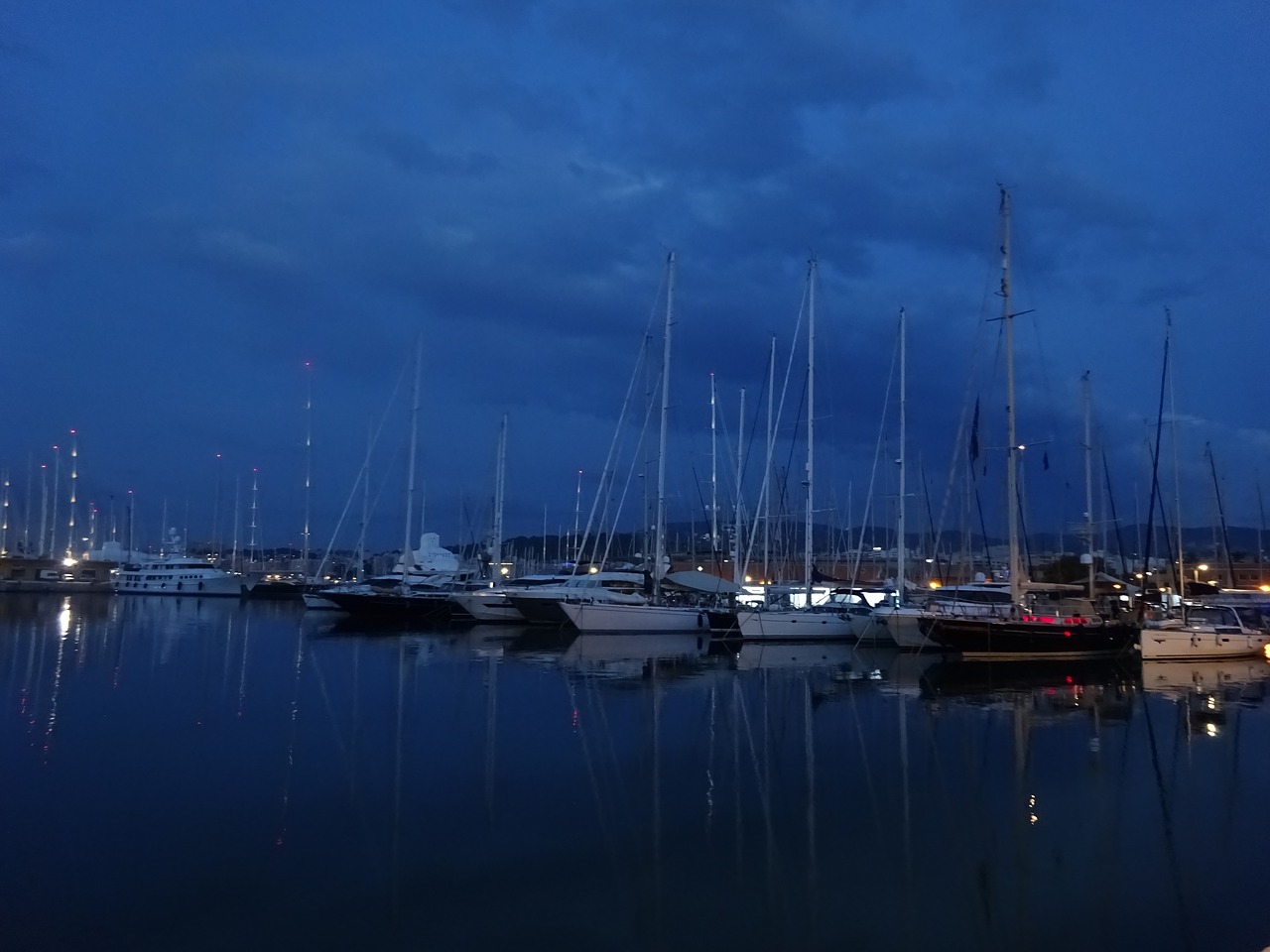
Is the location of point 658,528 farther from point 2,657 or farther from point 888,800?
point 888,800

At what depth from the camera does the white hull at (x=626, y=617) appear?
36594mm

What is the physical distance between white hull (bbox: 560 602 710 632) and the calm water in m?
13.6

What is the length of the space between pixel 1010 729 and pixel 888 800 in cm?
632

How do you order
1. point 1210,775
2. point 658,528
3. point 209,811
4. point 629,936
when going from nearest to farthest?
1. point 629,936
2. point 209,811
3. point 1210,775
4. point 658,528

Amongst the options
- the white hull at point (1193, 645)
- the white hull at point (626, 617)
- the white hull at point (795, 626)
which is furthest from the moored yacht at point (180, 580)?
the white hull at point (1193, 645)

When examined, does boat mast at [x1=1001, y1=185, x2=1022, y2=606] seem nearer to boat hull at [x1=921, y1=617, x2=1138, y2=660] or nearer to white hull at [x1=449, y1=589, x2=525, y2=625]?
boat hull at [x1=921, y1=617, x2=1138, y2=660]

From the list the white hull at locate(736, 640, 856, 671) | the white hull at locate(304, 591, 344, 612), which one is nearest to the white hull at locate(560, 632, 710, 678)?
the white hull at locate(736, 640, 856, 671)

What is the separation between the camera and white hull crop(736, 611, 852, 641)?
3562 cm

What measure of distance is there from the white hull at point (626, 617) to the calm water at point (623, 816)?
44.7 feet

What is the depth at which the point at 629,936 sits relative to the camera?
308 inches

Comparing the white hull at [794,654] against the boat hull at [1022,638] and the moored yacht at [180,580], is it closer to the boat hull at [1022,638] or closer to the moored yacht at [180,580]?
the boat hull at [1022,638]

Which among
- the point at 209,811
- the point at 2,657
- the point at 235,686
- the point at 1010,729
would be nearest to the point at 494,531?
the point at 2,657

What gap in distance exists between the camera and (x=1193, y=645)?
30.4 metres

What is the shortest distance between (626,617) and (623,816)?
25595mm
